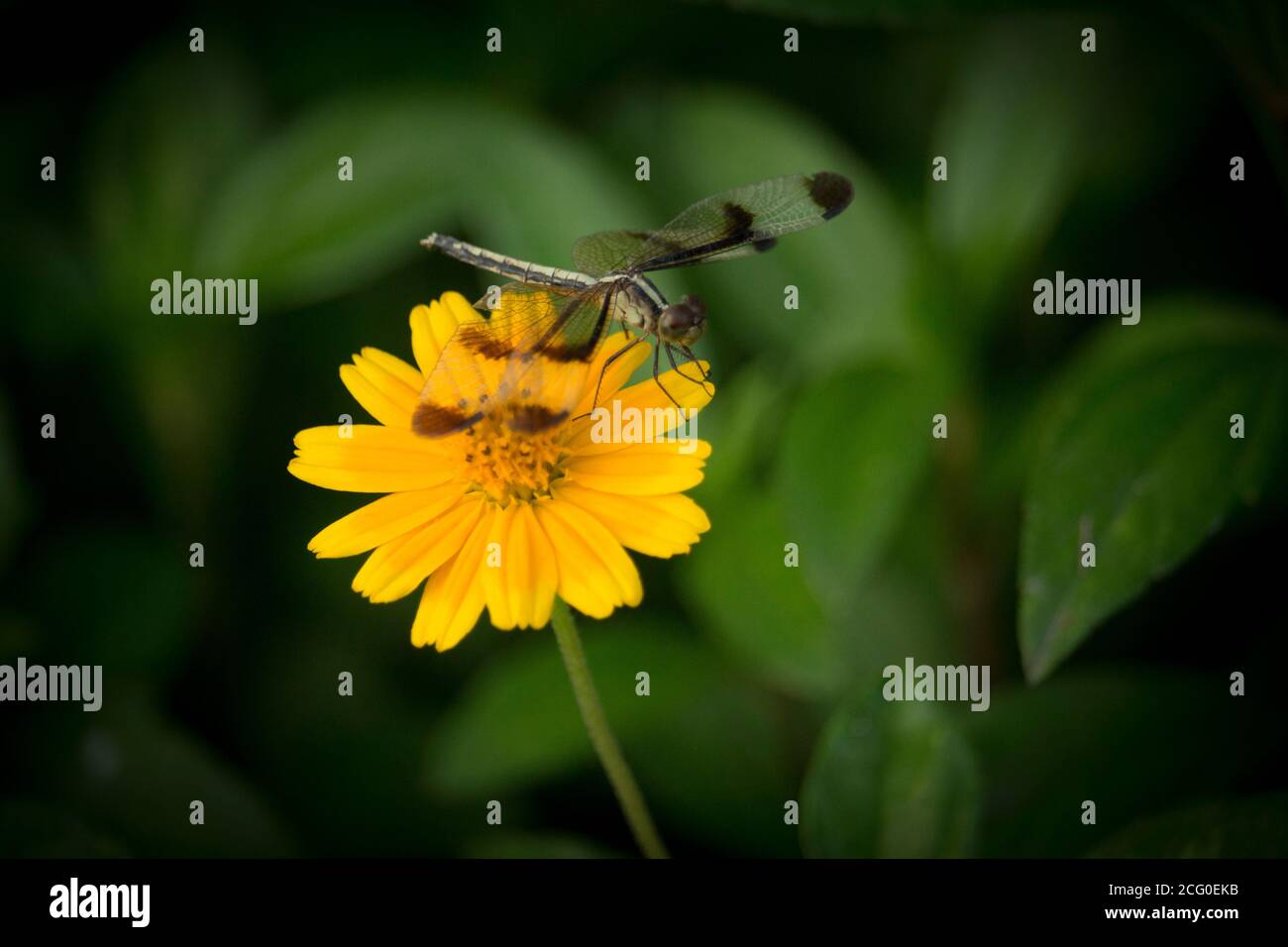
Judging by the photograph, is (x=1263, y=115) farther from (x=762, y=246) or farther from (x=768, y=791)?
(x=768, y=791)

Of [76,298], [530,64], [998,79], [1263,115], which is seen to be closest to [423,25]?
[530,64]

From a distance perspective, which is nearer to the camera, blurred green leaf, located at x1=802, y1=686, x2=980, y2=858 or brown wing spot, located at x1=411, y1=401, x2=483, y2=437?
brown wing spot, located at x1=411, y1=401, x2=483, y2=437

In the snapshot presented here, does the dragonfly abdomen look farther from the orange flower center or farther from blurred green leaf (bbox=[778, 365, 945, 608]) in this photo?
blurred green leaf (bbox=[778, 365, 945, 608])

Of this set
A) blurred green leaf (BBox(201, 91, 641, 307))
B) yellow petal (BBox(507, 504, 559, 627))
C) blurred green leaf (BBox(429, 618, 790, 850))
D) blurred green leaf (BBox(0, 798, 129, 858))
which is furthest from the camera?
blurred green leaf (BBox(201, 91, 641, 307))

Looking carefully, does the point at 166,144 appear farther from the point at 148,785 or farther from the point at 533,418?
the point at 533,418

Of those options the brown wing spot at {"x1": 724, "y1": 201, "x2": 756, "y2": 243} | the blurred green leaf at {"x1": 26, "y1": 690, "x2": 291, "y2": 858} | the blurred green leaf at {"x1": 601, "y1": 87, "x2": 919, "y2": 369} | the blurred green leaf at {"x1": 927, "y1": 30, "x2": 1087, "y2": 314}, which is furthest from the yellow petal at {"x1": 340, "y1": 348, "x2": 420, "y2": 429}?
the blurred green leaf at {"x1": 927, "y1": 30, "x2": 1087, "y2": 314}

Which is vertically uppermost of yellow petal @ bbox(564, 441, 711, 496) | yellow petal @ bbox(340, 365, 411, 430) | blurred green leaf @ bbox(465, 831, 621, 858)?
yellow petal @ bbox(340, 365, 411, 430)
